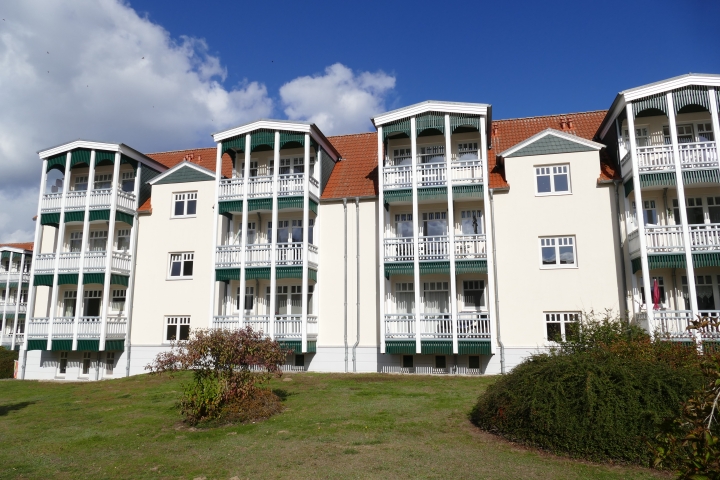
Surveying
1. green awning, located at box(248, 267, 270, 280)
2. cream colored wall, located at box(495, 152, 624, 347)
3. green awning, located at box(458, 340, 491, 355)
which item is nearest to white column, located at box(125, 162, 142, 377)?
green awning, located at box(248, 267, 270, 280)

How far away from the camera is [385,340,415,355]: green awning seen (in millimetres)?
21328

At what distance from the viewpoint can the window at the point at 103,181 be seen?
28.1 meters

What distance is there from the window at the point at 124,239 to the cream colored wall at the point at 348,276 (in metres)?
10.5

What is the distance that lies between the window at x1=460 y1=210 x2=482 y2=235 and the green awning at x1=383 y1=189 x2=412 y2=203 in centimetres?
265

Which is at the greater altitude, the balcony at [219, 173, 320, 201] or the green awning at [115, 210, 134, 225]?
the balcony at [219, 173, 320, 201]

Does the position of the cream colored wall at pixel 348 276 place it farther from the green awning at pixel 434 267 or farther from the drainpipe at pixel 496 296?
the drainpipe at pixel 496 296

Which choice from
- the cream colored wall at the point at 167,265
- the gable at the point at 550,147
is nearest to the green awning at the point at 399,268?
the gable at the point at 550,147

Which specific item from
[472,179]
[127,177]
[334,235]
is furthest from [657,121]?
[127,177]

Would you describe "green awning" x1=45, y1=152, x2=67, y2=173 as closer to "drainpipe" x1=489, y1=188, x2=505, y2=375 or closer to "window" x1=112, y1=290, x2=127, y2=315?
"window" x1=112, y1=290, x2=127, y2=315

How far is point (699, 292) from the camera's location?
2041 cm

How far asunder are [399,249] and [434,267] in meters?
1.71

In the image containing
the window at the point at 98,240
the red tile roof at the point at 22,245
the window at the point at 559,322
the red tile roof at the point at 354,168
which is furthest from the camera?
the red tile roof at the point at 22,245

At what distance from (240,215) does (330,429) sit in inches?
599

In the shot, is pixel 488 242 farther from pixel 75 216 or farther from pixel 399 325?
pixel 75 216
